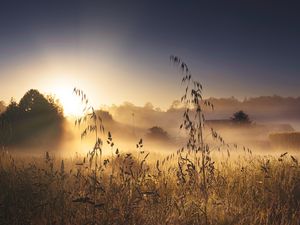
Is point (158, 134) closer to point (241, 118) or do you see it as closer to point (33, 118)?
point (241, 118)

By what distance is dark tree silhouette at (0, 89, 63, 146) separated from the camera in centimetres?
3478

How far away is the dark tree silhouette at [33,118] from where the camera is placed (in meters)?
34.8

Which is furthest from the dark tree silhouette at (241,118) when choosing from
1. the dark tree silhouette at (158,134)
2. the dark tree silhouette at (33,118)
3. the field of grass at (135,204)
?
the field of grass at (135,204)

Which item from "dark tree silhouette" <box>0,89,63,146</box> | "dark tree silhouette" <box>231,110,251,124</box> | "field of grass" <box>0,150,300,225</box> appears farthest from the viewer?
"dark tree silhouette" <box>231,110,251,124</box>

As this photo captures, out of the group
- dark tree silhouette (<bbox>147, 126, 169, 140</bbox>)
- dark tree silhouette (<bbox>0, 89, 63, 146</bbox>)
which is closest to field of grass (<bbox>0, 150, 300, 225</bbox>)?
dark tree silhouette (<bbox>0, 89, 63, 146</bbox>)

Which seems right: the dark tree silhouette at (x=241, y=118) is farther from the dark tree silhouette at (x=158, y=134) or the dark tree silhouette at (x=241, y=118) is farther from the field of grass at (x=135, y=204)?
the field of grass at (x=135, y=204)

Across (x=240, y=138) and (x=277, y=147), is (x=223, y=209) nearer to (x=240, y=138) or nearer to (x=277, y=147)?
(x=277, y=147)

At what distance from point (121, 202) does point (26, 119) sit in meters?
30.9

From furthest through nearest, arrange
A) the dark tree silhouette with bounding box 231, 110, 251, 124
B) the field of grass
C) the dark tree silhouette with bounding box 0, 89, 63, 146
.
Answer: the dark tree silhouette with bounding box 231, 110, 251, 124
the dark tree silhouette with bounding box 0, 89, 63, 146
the field of grass

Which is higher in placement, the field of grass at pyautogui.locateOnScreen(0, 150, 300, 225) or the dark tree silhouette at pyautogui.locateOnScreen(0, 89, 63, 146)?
the dark tree silhouette at pyautogui.locateOnScreen(0, 89, 63, 146)

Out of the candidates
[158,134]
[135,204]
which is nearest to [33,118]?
[158,134]

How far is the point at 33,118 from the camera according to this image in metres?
35.8

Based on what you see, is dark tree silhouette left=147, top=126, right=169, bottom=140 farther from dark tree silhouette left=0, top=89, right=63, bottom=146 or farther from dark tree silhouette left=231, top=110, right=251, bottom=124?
dark tree silhouette left=0, top=89, right=63, bottom=146

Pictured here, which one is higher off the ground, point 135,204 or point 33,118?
point 33,118
